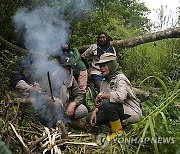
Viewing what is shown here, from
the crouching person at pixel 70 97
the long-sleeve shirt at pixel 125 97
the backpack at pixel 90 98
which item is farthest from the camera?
the backpack at pixel 90 98

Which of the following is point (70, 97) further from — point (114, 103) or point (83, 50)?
point (83, 50)

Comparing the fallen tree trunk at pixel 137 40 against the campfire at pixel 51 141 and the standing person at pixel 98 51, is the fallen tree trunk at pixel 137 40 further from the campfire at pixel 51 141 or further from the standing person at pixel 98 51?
the campfire at pixel 51 141

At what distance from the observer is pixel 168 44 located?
744 centimetres

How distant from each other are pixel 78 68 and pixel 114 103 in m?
1.51

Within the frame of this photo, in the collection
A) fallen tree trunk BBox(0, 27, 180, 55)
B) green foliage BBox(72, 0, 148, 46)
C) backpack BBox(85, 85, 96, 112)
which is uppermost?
green foliage BBox(72, 0, 148, 46)

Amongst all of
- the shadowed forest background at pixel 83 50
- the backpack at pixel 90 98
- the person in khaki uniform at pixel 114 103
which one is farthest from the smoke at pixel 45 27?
the person in khaki uniform at pixel 114 103

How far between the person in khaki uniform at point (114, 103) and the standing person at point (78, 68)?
3.15 ft

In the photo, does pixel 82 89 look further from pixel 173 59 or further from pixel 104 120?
pixel 173 59

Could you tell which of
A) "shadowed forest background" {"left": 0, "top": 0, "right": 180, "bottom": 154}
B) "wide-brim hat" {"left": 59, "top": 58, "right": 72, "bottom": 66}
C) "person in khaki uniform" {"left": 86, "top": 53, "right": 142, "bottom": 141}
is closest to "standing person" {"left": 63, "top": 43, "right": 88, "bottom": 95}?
"wide-brim hat" {"left": 59, "top": 58, "right": 72, "bottom": 66}

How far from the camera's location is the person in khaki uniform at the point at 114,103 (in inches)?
168

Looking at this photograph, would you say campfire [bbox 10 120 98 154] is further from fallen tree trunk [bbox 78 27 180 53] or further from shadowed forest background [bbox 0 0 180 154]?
fallen tree trunk [bbox 78 27 180 53]

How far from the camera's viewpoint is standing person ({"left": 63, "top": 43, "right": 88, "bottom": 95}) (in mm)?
5578

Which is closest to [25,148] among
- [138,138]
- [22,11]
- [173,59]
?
[138,138]

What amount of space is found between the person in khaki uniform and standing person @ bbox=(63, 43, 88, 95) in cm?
96
